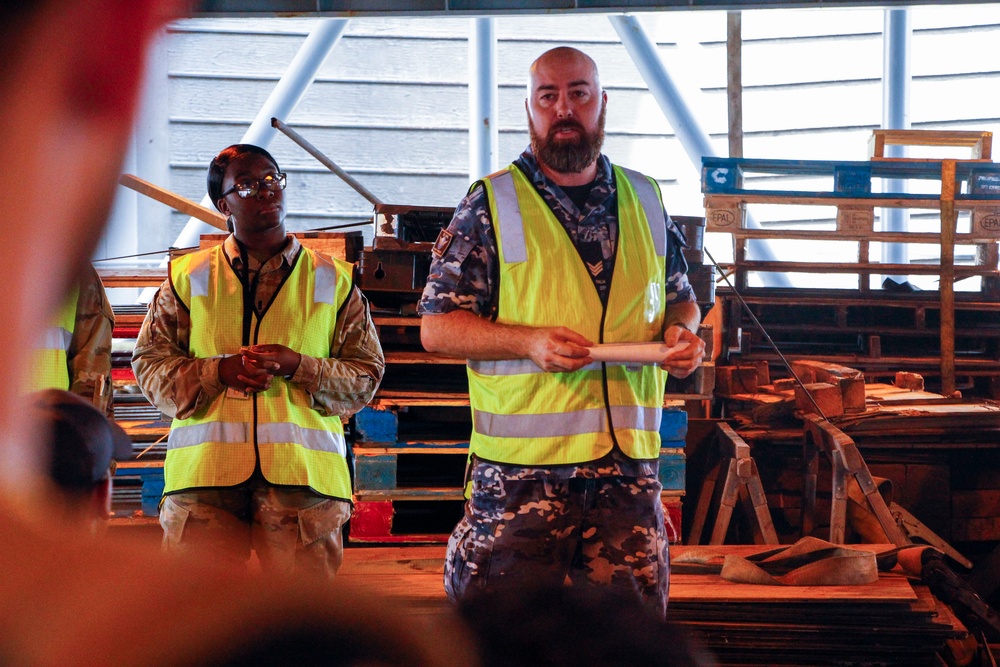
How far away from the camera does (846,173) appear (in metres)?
7.41

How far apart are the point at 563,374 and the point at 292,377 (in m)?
1.27

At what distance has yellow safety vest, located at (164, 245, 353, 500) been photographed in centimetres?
393

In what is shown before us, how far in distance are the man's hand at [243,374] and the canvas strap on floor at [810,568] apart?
2608mm

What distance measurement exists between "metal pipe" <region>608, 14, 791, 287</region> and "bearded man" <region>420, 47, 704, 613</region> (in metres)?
8.38

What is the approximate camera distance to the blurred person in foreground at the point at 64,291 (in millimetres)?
376

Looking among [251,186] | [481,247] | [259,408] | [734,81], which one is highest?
[734,81]

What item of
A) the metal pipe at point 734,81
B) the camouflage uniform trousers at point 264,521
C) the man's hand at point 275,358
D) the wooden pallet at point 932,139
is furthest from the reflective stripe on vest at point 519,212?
the metal pipe at point 734,81

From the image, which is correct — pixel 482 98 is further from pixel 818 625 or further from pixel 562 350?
pixel 562 350

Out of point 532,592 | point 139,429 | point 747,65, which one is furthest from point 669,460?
point 747,65

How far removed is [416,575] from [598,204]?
242cm

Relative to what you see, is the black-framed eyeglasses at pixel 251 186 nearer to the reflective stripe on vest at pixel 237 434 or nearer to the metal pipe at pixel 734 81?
the reflective stripe on vest at pixel 237 434

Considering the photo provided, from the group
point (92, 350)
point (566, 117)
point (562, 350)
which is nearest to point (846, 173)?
point (566, 117)

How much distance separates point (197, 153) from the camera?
13.1 meters

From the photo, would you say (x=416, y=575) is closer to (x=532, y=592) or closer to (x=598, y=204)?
(x=598, y=204)
